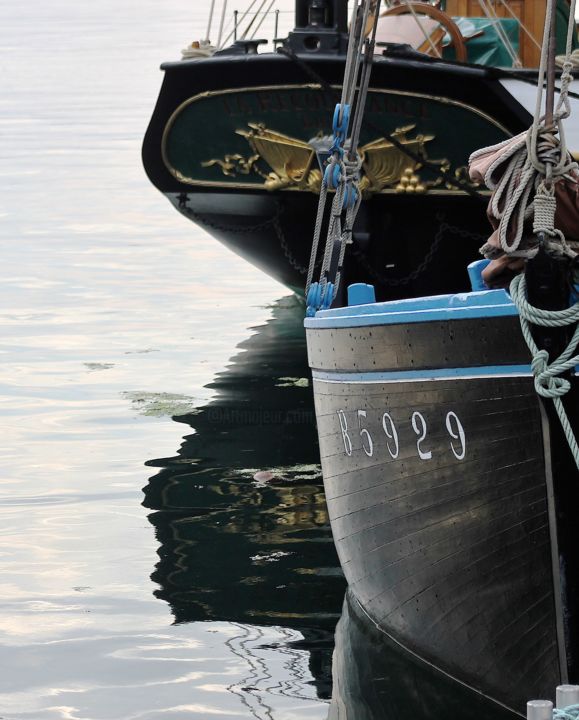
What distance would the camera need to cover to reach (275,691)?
600cm

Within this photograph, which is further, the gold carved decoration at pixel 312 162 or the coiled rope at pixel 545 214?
the gold carved decoration at pixel 312 162

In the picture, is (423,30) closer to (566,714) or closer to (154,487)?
(154,487)

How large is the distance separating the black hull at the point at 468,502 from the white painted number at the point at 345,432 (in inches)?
2.8

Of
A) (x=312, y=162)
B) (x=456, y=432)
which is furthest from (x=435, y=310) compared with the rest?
(x=312, y=162)

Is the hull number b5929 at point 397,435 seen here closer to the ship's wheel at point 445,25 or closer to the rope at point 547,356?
the rope at point 547,356

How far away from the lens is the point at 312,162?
1132 cm

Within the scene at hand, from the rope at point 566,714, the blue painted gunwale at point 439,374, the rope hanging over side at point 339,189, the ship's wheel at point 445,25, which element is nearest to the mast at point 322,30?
the ship's wheel at point 445,25

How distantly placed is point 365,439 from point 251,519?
7.13 feet

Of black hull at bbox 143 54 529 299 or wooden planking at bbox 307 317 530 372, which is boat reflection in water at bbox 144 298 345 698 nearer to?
black hull at bbox 143 54 529 299

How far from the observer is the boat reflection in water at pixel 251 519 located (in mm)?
6816

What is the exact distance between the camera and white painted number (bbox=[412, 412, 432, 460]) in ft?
17.9

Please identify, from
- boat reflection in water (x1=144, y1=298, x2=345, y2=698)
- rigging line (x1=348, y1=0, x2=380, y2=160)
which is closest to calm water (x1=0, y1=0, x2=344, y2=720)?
boat reflection in water (x1=144, y1=298, x2=345, y2=698)

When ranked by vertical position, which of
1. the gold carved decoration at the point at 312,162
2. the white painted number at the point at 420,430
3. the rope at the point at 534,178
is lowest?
the white painted number at the point at 420,430

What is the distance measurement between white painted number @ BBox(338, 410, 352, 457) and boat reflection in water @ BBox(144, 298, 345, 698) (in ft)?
2.53
